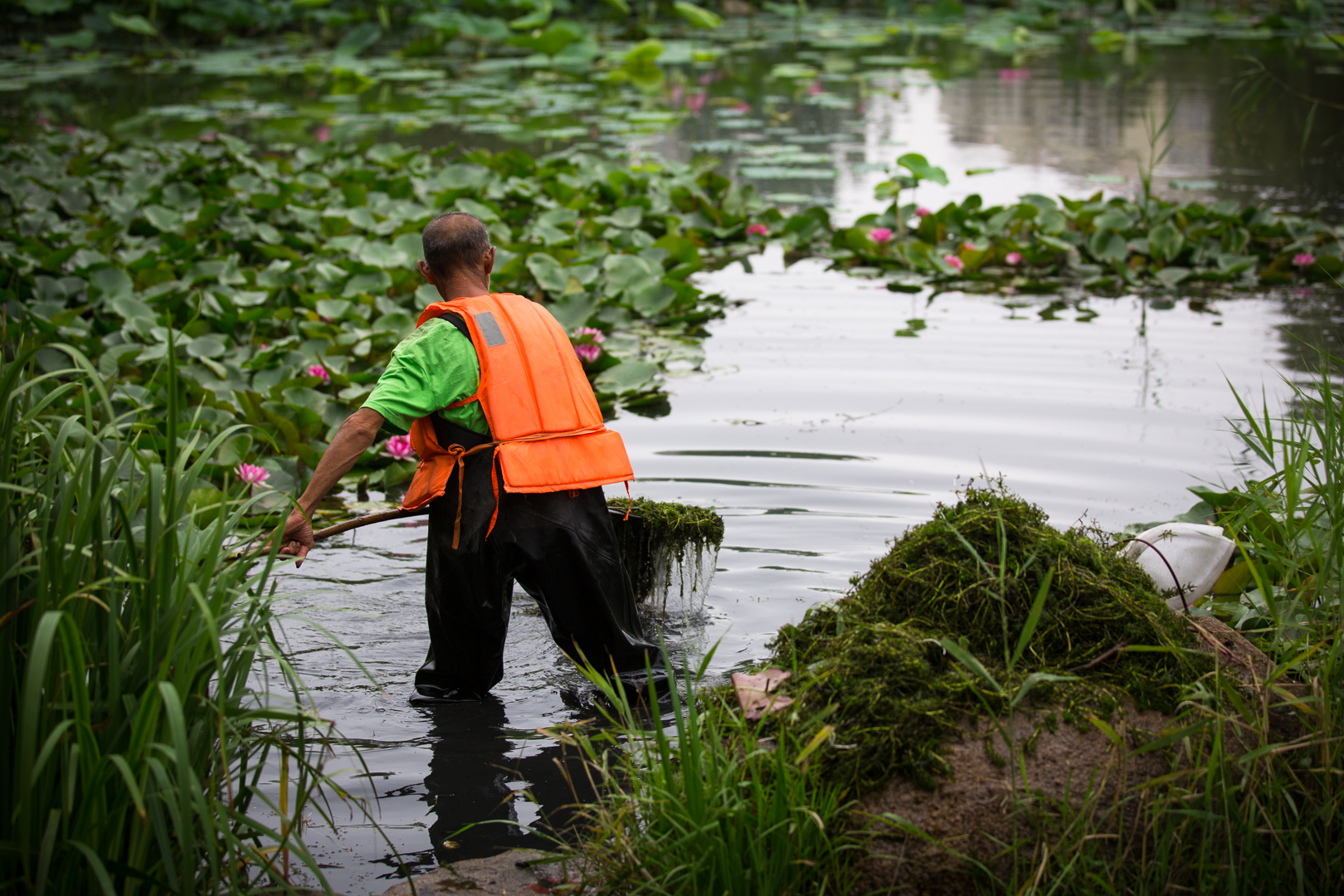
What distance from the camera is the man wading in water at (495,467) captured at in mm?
2861

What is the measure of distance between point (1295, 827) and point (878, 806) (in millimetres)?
724

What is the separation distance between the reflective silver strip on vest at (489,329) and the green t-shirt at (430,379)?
48mm

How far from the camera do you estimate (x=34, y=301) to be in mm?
5594

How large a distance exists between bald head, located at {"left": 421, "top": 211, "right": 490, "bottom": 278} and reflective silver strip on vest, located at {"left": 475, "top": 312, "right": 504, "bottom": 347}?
0.17 metres

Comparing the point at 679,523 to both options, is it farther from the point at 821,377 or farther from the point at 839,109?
the point at 839,109

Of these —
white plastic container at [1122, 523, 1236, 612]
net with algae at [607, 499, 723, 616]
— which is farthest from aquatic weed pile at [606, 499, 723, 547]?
white plastic container at [1122, 523, 1236, 612]

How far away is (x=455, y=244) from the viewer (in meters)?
2.99

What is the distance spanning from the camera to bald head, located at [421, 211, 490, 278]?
2.99 metres

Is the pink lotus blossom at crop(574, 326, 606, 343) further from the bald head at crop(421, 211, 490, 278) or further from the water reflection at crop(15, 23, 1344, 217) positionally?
the water reflection at crop(15, 23, 1344, 217)

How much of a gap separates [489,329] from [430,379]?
20 cm

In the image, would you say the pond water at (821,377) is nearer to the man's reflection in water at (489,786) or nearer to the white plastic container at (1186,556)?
the man's reflection in water at (489,786)

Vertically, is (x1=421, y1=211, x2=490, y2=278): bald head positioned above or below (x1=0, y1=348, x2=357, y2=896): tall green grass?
above

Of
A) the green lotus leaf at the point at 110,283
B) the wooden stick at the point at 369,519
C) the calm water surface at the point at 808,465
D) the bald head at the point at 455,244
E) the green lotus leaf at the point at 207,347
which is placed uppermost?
the bald head at the point at 455,244

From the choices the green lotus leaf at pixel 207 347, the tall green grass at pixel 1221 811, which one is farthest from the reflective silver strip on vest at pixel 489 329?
the green lotus leaf at pixel 207 347
